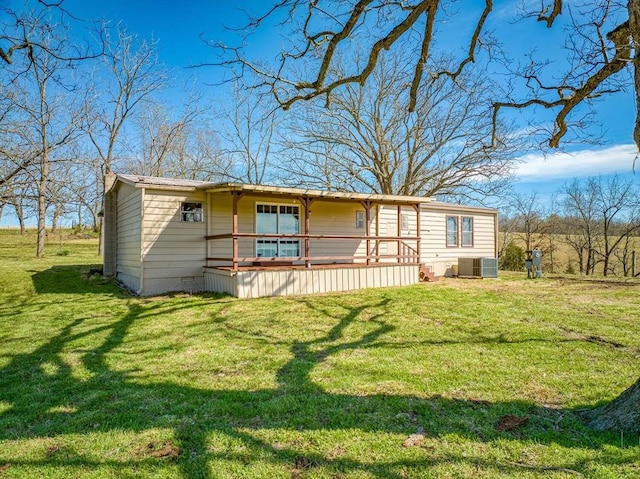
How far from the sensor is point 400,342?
594 centimetres

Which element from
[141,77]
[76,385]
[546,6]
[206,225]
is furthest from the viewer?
[141,77]

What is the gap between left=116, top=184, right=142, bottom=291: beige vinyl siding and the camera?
35.0ft

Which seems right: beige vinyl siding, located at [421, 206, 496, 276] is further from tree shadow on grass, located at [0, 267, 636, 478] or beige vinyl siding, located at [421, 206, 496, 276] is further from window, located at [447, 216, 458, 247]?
tree shadow on grass, located at [0, 267, 636, 478]

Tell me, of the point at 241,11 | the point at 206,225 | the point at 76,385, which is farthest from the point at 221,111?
the point at 76,385

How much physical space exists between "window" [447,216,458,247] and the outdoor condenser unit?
88 centimetres

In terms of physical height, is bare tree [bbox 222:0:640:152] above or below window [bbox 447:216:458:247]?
above

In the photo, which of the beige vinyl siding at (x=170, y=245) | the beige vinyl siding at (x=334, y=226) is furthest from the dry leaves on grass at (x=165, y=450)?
the beige vinyl siding at (x=334, y=226)

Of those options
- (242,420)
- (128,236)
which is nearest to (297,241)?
(128,236)

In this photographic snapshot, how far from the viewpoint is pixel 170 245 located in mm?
10648

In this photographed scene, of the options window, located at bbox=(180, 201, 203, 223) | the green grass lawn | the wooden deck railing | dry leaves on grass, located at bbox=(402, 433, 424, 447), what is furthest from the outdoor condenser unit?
dry leaves on grass, located at bbox=(402, 433, 424, 447)

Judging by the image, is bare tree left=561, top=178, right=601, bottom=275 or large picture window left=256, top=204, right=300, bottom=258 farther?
bare tree left=561, top=178, right=601, bottom=275

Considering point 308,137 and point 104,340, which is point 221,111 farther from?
point 104,340

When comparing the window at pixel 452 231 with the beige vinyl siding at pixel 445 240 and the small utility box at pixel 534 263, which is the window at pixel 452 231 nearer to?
the beige vinyl siding at pixel 445 240

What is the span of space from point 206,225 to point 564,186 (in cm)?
2678
